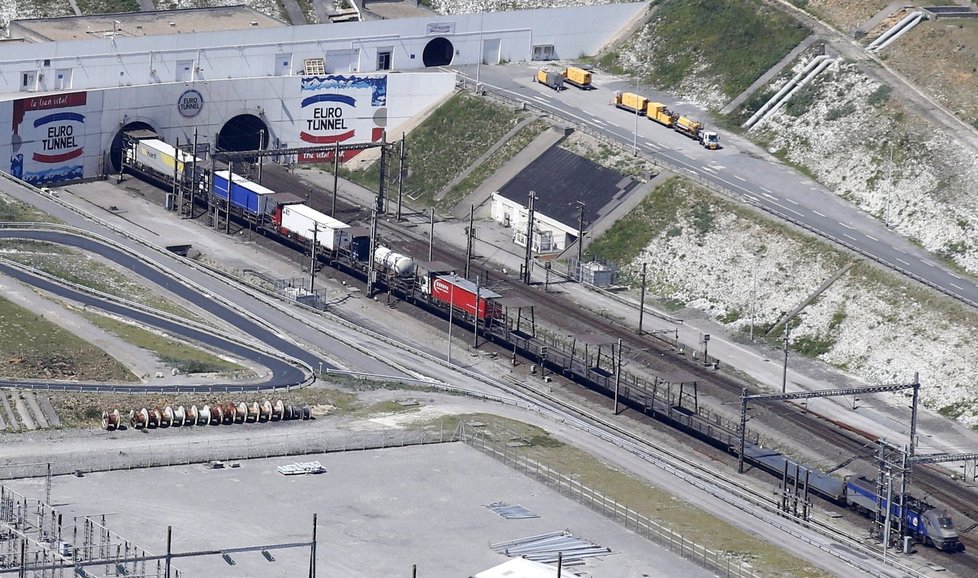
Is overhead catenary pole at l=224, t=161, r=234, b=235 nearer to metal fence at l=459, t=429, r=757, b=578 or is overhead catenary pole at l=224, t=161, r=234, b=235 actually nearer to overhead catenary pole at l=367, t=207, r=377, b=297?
overhead catenary pole at l=367, t=207, r=377, b=297

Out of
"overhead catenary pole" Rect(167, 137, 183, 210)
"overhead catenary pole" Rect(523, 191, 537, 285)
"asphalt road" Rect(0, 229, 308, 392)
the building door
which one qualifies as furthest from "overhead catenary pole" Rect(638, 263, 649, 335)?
the building door

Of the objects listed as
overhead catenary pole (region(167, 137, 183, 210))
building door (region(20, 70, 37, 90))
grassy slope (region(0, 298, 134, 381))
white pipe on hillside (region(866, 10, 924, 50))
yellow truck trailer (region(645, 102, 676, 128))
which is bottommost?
grassy slope (region(0, 298, 134, 381))

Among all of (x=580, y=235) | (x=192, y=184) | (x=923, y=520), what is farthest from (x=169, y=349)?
(x=923, y=520)

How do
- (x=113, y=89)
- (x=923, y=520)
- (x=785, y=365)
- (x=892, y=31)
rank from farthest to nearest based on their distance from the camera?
(x=892, y=31) < (x=113, y=89) < (x=785, y=365) < (x=923, y=520)

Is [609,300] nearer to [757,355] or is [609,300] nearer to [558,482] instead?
[757,355]

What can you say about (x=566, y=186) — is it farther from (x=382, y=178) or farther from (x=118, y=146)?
(x=118, y=146)

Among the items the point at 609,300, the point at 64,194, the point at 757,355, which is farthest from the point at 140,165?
the point at 757,355

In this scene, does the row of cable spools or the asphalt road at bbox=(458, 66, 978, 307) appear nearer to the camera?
the row of cable spools
